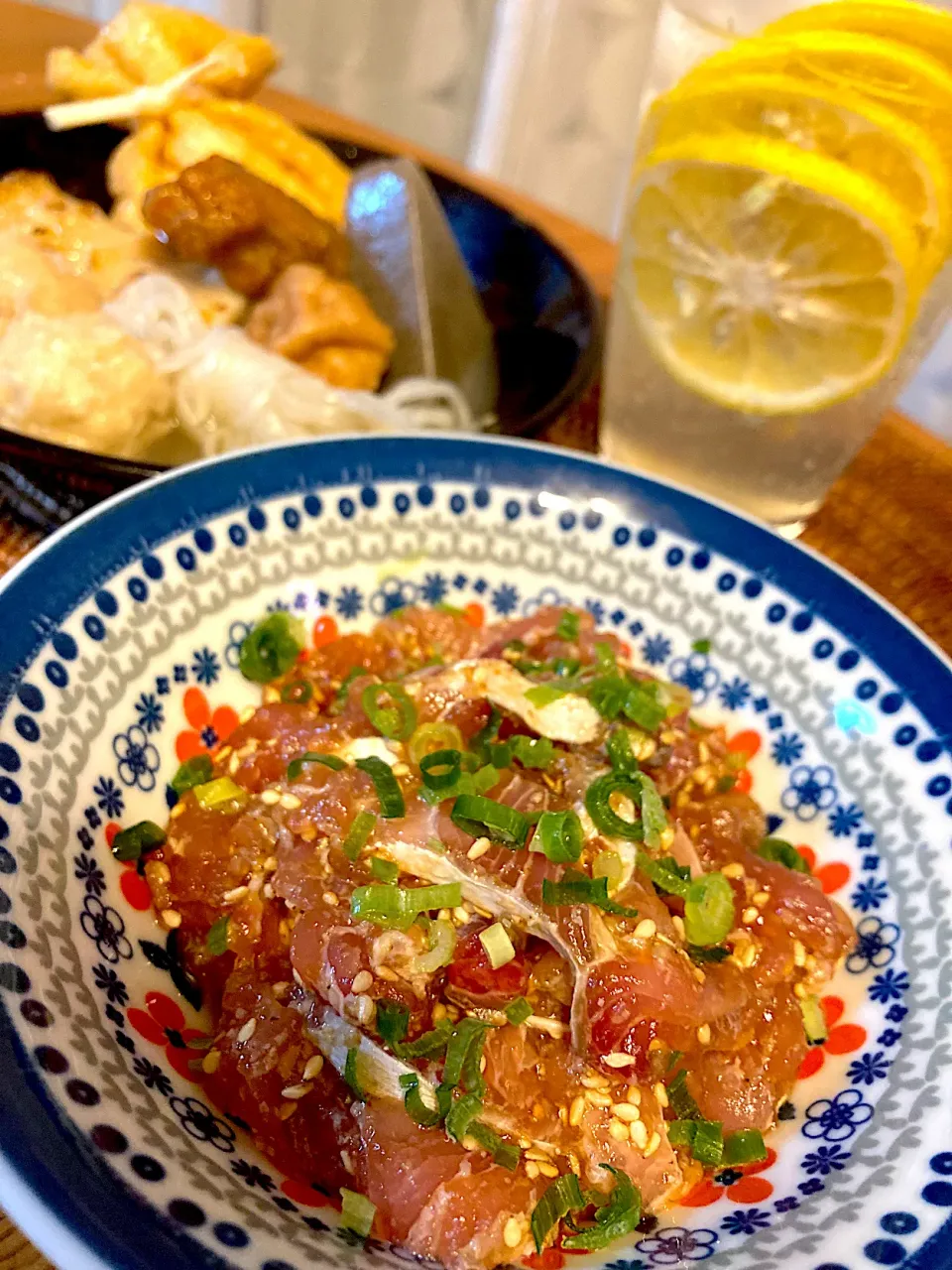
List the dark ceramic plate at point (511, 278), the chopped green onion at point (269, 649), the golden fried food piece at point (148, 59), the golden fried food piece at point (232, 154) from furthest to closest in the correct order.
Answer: the golden fried food piece at point (148, 59)
the golden fried food piece at point (232, 154)
the dark ceramic plate at point (511, 278)
the chopped green onion at point (269, 649)

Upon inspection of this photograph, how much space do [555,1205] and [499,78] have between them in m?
4.62

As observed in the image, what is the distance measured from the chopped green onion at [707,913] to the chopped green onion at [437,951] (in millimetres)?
329

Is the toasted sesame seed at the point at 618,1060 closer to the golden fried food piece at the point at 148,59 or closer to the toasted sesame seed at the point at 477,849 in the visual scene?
the toasted sesame seed at the point at 477,849

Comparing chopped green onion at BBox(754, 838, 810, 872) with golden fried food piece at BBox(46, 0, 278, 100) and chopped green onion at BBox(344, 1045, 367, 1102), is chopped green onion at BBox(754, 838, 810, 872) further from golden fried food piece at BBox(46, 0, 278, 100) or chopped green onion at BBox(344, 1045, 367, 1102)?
golden fried food piece at BBox(46, 0, 278, 100)

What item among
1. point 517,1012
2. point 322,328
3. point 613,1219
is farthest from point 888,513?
point 613,1219

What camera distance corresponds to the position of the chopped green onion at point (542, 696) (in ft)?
4.72

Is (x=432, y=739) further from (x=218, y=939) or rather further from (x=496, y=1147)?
(x=496, y=1147)

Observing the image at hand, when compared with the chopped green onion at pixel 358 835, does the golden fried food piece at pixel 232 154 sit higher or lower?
higher

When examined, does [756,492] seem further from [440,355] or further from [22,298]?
[22,298]

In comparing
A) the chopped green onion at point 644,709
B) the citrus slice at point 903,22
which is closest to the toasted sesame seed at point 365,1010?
the chopped green onion at point 644,709

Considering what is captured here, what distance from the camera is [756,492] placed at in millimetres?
2211

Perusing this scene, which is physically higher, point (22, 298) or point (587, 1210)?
point (22, 298)

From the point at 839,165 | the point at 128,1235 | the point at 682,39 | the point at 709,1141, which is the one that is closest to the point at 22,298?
the point at 682,39

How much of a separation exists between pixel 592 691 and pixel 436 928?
0.49 m
